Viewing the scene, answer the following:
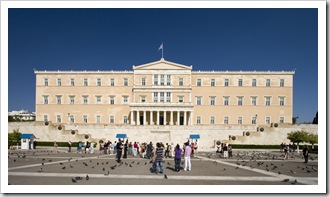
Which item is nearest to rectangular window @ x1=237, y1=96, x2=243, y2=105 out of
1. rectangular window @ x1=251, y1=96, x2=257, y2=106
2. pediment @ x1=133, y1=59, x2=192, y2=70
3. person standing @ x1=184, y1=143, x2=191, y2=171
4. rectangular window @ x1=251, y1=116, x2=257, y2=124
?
rectangular window @ x1=251, y1=96, x2=257, y2=106

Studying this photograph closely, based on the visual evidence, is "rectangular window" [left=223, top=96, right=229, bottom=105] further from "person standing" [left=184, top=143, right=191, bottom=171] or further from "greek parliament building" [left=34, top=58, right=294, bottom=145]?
"person standing" [left=184, top=143, right=191, bottom=171]

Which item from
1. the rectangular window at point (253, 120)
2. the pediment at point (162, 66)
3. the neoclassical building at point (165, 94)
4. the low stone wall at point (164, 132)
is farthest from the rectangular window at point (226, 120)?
the pediment at point (162, 66)

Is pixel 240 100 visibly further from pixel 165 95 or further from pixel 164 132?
pixel 164 132

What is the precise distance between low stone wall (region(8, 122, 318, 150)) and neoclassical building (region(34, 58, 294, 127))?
30.1 ft

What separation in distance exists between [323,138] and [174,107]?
45009 millimetres

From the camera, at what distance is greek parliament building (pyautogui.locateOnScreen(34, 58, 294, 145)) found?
59.9 m

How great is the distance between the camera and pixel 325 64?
1227 centimetres

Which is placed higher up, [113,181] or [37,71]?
[37,71]

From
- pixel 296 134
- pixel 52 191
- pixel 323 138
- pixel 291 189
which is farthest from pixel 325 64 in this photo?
pixel 296 134

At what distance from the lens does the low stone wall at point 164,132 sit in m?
47.6

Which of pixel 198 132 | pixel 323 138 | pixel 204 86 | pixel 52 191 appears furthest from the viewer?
pixel 204 86

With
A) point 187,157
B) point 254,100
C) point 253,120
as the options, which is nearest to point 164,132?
point 253,120

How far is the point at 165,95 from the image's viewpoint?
2362 inches

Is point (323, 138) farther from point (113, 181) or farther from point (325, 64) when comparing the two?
point (113, 181)
